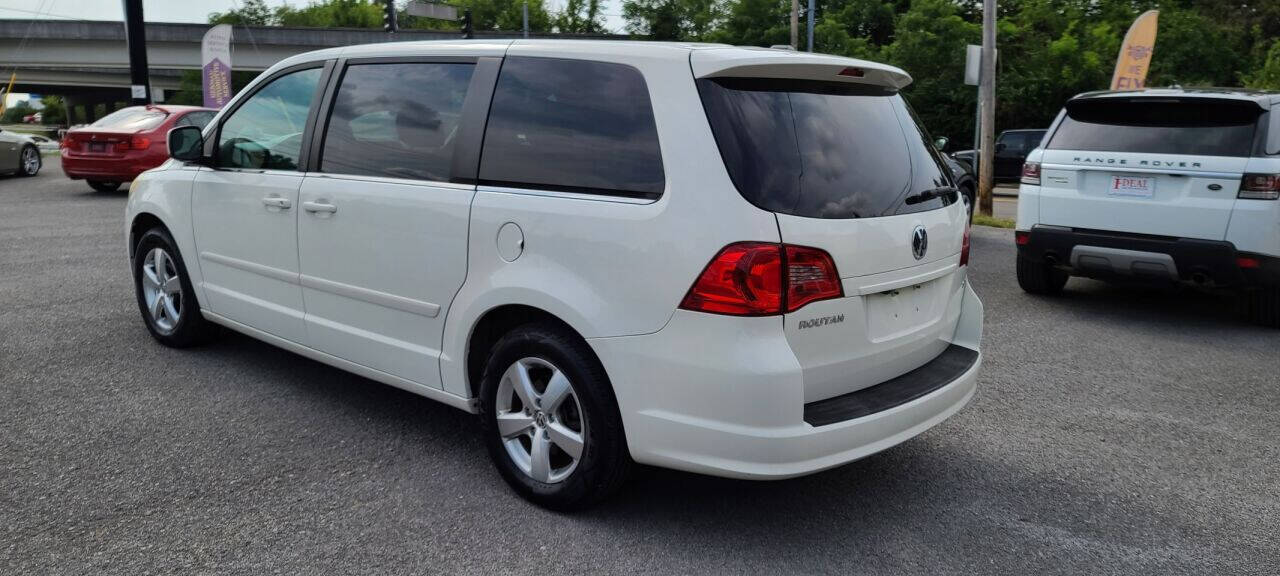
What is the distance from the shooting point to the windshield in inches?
593

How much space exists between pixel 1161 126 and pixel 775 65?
4.87 m

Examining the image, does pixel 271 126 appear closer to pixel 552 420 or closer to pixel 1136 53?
pixel 552 420

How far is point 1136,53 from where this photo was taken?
56.3ft

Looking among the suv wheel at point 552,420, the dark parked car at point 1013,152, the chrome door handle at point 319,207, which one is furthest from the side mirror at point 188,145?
the dark parked car at point 1013,152

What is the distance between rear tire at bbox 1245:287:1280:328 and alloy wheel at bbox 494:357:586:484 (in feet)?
18.7

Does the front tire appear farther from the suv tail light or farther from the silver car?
the suv tail light

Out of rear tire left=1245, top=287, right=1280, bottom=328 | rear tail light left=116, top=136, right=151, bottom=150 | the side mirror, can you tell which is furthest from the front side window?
rear tail light left=116, top=136, right=151, bottom=150

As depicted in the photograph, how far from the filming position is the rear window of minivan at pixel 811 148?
122 inches

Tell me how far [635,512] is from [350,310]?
1554mm

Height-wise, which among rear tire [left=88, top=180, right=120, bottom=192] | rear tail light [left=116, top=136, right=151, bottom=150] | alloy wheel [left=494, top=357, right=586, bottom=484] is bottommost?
alloy wheel [left=494, top=357, right=586, bottom=484]

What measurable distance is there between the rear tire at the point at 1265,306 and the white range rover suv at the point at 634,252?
410 cm

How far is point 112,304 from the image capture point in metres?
6.84

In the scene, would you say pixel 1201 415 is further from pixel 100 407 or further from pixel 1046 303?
pixel 100 407

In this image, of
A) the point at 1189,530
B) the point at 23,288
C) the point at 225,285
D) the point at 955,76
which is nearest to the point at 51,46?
the point at 955,76
